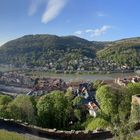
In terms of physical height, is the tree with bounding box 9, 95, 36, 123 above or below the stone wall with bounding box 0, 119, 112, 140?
below

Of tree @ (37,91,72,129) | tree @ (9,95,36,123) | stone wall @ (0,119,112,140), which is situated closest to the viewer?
stone wall @ (0,119,112,140)

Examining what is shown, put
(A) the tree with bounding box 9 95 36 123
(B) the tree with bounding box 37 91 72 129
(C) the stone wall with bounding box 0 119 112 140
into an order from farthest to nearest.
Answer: (B) the tree with bounding box 37 91 72 129 → (A) the tree with bounding box 9 95 36 123 → (C) the stone wall with bounding box 0 119 112 140

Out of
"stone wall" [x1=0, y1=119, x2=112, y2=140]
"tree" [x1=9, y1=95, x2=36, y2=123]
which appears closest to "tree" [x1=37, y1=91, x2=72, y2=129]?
"tree" [x1=9, y1=95, x2=36, y2=123]

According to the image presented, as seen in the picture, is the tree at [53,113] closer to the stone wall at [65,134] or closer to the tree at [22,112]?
the tree at [22,112]

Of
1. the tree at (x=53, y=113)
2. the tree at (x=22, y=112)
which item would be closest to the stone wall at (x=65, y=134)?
the tree at (x=22, y=112)

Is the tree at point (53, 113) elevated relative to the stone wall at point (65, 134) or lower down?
lower down

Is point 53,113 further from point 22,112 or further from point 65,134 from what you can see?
point 65,134

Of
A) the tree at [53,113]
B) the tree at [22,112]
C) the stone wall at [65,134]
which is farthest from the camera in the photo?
the tree at [53,113]

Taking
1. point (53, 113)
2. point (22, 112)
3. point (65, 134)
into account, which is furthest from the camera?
point (53, 113)

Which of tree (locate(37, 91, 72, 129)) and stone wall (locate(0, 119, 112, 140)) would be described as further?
tree (locate(37, 91, 72, 129))

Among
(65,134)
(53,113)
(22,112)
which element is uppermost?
(65,134)

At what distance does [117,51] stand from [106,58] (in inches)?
395

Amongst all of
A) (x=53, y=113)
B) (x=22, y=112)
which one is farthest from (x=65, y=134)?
(x=22, y=112)

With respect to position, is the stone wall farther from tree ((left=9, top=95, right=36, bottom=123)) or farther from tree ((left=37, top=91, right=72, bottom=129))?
tree ((left=37, top=91, right=72, bottom=129))
